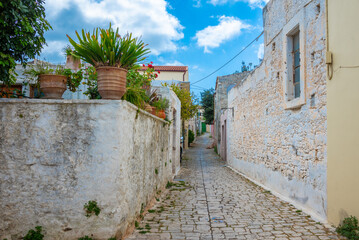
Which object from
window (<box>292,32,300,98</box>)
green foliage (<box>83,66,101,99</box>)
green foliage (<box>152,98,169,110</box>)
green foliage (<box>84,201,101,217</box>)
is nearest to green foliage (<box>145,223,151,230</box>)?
green foliage (<box>84,201,101,217</box>)

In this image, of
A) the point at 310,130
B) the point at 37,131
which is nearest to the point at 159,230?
the point at 37,131

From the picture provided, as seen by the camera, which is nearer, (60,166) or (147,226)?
(60,166)

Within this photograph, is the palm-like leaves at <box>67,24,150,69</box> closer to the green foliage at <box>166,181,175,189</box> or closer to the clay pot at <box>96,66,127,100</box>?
the clay pot at <box>96,66,127,100</box>

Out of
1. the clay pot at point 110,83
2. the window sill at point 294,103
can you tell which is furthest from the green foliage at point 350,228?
the clay pot at point 110,83

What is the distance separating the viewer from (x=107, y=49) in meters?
3.55

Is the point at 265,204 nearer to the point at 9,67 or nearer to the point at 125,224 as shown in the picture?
the point at 125,224

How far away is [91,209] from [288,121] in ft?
15.3

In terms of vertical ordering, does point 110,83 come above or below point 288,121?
above

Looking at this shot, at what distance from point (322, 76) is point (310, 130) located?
1025 mm

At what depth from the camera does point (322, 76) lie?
4625 mm

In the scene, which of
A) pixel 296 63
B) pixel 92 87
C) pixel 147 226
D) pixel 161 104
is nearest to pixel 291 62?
pixel 296 63

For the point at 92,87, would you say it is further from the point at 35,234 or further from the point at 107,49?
the point at 35,234

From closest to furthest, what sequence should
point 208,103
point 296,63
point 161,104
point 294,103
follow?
point 294,103 < point 296,63 < point 161,104 < point 208,103

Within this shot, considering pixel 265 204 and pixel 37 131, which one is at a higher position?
pixel 37 131
